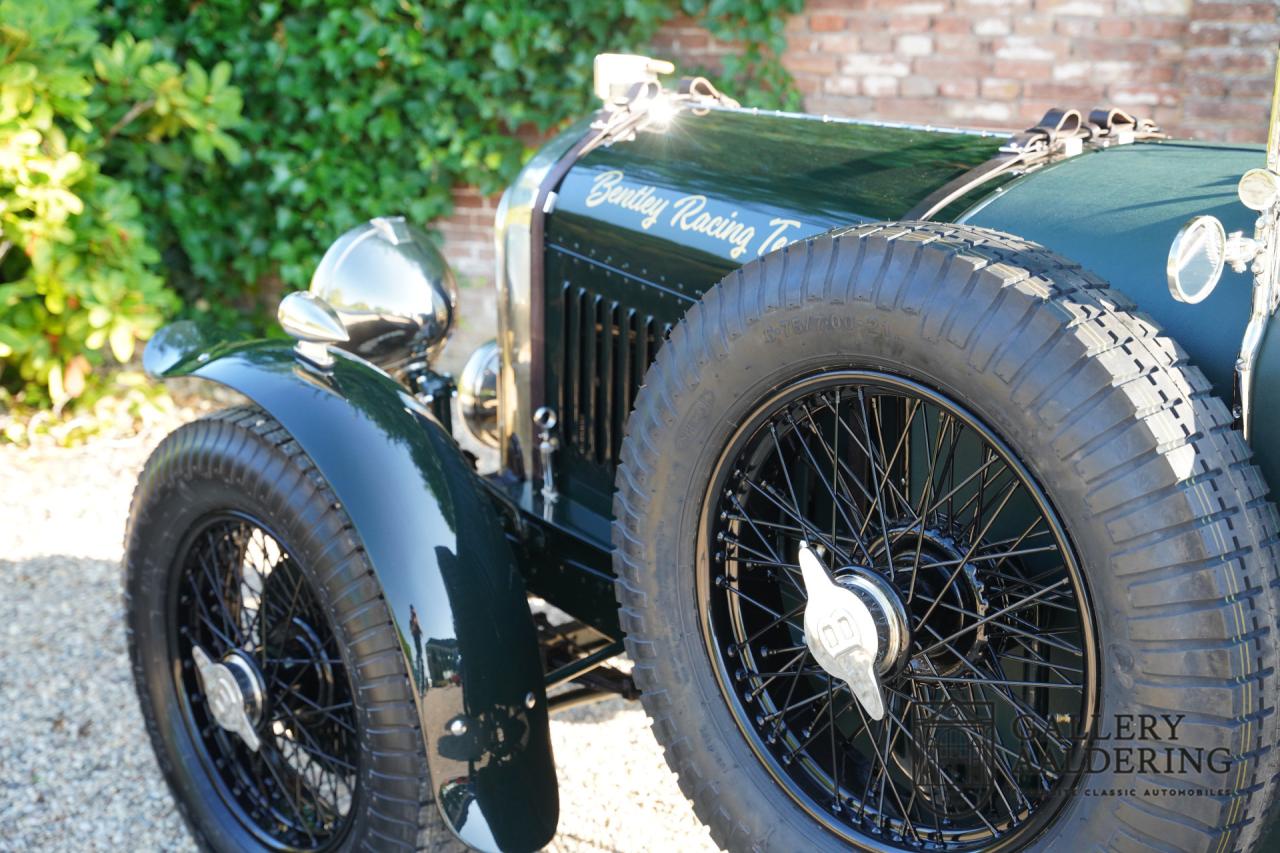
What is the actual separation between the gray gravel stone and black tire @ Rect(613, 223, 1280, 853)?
1111 millimetres

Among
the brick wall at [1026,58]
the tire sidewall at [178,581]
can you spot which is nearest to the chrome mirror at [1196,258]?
the tire sidewall at [178,581]

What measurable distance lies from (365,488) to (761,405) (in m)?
0.75

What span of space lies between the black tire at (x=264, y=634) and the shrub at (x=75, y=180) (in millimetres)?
2489

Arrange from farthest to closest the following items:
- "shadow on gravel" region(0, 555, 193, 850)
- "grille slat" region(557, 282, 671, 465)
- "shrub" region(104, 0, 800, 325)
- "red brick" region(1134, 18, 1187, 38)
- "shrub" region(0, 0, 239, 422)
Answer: "shrub" region(104, 0, 800, 325) → "red brick" region(1134, 18, 1187, 38) → "shrub" region(0, 0, 239, 422) → "shadow on gravel" region(0, 555, 193, 850) → "grille slat" region(557, 282, 671, 465)

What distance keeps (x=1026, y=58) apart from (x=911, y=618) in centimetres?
381

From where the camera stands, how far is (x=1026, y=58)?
15.8ft

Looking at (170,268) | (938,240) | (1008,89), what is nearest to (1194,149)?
(938,240)

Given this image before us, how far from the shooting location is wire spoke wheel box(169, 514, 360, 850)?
89.2 inches

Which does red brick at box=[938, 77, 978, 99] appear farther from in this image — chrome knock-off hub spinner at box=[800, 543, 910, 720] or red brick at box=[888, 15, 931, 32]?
chrome knock-off hub spinner at box=[800, 543, 910, 720]

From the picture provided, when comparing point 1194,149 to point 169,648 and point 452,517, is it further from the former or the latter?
point 169,648

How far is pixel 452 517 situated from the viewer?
82.4 inches

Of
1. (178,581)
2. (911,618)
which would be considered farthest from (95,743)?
(911,618)

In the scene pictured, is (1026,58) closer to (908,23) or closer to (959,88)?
(959,88)

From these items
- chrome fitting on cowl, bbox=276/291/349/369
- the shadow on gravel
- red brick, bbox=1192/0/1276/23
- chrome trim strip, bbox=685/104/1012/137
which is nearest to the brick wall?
red brick, bbox=1192/0/1276/23
